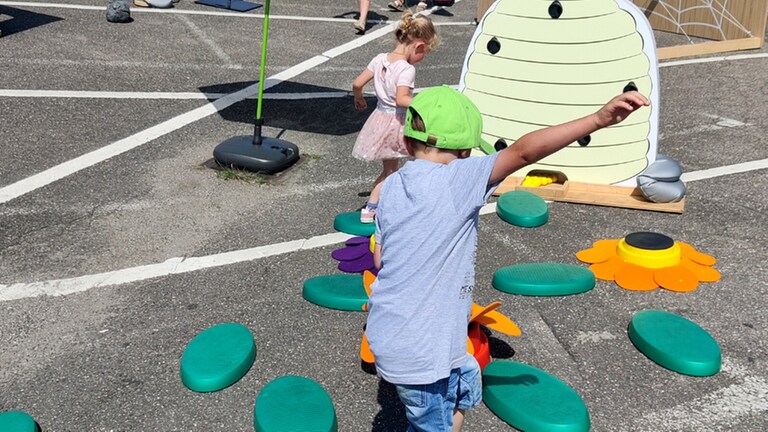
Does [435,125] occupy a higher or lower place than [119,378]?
higher

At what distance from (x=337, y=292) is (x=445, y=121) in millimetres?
1964

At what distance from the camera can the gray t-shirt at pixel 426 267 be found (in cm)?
253

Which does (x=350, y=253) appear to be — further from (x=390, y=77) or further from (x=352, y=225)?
(x=390, y=77)

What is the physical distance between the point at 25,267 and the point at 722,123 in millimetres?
6084

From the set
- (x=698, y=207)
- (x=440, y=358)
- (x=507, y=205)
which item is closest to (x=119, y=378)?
(x=440, y=358)

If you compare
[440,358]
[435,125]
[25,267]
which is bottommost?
[25,267]

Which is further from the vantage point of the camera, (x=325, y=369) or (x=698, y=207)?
(x=698, y=207)

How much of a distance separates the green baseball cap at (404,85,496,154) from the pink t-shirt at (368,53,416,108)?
99.6 inches

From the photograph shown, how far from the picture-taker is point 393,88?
521cm

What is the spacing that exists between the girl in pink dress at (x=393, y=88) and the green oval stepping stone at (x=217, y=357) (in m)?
1.55

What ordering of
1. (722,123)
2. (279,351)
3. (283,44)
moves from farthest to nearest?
(283,44)
(722,123)
(279,351)

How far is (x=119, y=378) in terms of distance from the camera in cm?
369

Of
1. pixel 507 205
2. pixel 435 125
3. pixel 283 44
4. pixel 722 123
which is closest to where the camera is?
pixel 435 125

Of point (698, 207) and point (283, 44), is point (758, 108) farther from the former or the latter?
point (283, 44)
